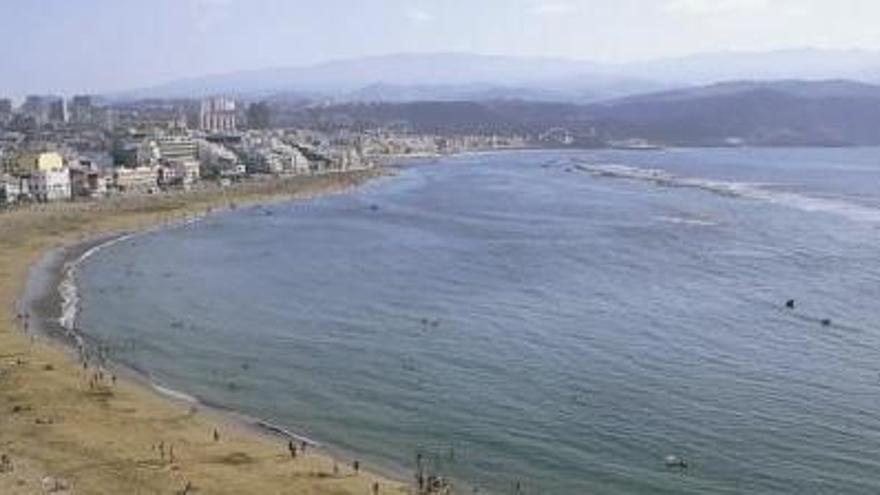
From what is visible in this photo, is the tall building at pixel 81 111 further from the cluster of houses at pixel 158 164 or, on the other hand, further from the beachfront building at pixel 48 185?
the beachfront building at pixel 48 185

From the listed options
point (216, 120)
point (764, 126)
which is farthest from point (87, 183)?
point (764, 126)

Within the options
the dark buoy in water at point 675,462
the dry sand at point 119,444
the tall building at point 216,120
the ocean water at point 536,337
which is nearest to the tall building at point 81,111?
the tall building at point 216,120

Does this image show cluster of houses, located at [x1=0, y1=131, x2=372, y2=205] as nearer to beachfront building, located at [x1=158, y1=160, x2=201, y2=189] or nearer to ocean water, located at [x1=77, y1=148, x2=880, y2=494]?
beachfront building, located at [x1=158, y1=160, x2=201, y2=189]

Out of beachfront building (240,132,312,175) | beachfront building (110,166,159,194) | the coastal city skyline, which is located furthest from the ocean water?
beachfront building (240,132,312,175)

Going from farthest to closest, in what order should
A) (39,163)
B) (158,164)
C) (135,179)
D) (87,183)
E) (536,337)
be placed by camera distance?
(158,164), (135,179), (87,183), (39,163), (536,337)

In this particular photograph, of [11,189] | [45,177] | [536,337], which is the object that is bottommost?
[536,337]

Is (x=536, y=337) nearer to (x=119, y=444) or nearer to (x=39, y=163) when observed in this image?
(x=119, y=444)
